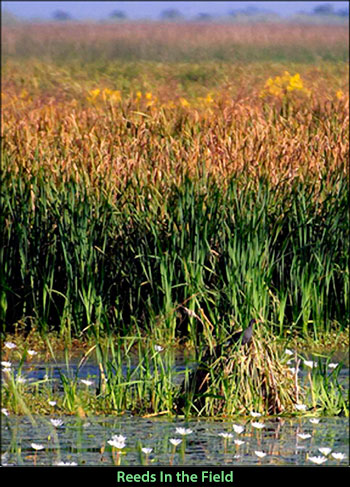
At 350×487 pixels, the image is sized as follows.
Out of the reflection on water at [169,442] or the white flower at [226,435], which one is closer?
the reflection on water at [169,442]

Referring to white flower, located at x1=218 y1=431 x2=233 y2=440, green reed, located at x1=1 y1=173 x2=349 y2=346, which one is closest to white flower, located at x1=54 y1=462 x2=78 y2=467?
white flower, located at x1=218 y1=431 x2=233 y2=440

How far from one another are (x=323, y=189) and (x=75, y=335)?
227 cm

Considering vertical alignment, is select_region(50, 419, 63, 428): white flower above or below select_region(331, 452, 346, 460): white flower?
below

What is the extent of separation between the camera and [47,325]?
7598 mm

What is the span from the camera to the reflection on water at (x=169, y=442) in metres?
4.39

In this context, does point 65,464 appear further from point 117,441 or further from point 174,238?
point 174,238

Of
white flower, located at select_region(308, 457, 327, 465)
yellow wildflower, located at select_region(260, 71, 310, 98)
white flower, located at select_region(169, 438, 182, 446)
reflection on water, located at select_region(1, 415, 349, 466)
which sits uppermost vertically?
yellow wildflower, located at select_region(260, 71, 310, 98)

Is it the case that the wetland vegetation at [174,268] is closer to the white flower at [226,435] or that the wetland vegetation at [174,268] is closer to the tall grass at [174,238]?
the tall grass at [174,238]

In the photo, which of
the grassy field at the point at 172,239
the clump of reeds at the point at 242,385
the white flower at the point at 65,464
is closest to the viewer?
the white flower at the point at 65,464

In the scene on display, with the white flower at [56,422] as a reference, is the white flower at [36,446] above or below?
above

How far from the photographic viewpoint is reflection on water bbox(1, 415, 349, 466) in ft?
14.4

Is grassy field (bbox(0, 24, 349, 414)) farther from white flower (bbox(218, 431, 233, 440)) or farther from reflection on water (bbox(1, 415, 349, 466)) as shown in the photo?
white flower (bbox(218, 431, 233, 440))

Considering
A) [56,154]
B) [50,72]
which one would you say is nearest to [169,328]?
[56,154]

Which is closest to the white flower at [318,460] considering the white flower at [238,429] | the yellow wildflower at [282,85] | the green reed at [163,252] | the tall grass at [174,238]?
the white flower at [238,429]
